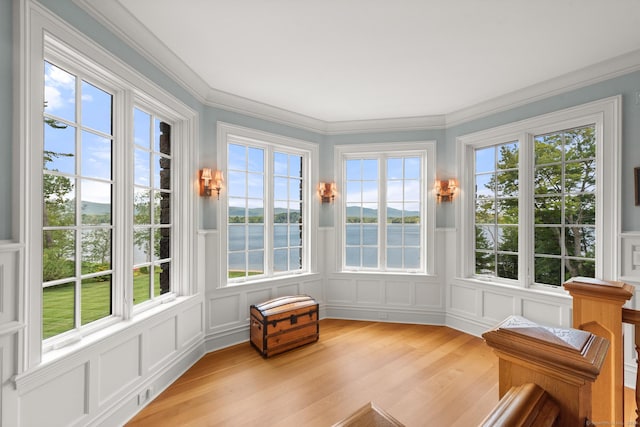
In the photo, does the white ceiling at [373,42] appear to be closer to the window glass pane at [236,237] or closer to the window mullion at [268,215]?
the window mullion at [268,215]

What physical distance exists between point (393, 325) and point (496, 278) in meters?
1.48

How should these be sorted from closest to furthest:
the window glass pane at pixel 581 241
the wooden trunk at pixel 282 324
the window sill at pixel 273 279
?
1. the window glass pane at pixel 581 241
2. the wooden trunk at pixel 282 324
3. the window sill at pixel 273 279

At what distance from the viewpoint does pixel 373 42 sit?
2537mm

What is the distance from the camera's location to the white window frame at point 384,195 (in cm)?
433

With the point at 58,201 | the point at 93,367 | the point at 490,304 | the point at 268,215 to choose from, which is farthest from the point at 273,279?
the point at 490,304

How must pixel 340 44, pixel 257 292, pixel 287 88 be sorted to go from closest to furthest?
pixel 340 44 < pixel 287 88 < pixel 257 292

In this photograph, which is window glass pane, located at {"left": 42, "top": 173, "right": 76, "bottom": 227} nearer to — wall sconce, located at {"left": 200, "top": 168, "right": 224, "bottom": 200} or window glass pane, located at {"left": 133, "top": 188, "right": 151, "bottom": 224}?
window glass pane, located at {"left": 133, "top": 188, "right": 151, "bottom": 224}

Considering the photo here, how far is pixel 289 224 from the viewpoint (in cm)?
434

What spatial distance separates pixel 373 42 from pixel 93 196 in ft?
8.18

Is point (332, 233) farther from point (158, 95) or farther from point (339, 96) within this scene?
point (158, 95)

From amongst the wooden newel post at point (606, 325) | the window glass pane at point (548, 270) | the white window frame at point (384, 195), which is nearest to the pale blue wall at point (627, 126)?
the window glass pane at point (548, 270)

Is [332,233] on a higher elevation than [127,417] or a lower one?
higher

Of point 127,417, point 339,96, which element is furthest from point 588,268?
point 127,417

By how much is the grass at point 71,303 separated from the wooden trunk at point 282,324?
130 cm
